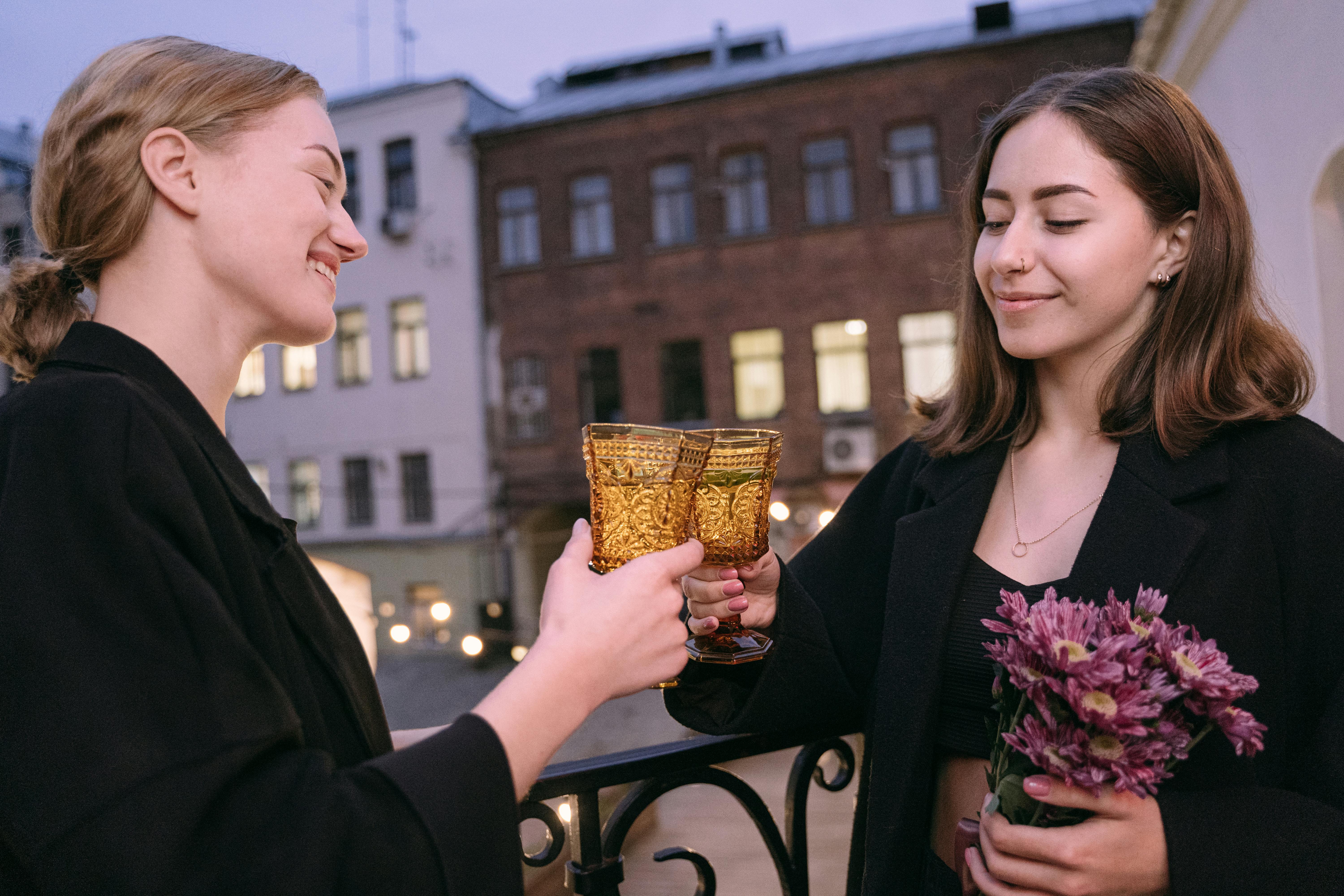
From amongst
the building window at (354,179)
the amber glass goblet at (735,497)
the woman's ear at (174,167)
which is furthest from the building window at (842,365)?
the woman's ear at (174,167)

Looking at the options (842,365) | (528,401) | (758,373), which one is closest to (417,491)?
(528,401)

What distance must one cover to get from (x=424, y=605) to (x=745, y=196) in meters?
10.1

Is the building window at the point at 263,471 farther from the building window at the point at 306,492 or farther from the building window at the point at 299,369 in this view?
the building window at the point at 299,369

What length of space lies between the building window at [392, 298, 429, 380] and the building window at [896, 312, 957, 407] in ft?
30.6

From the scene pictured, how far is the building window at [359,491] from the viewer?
18531 millimetres

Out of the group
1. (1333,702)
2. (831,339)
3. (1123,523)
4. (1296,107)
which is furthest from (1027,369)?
(831,339)

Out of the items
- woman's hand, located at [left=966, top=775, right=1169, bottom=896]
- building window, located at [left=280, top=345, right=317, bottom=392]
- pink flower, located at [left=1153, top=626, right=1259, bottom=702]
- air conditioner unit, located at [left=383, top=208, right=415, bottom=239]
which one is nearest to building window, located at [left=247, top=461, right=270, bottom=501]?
building window, located at [left=280, top=345, right=317, bottom=392]

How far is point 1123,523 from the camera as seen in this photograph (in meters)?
1.60

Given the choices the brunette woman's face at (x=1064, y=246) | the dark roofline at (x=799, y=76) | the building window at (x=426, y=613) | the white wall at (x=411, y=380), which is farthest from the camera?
the white wall at (x=411, y=380)

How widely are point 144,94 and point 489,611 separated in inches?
633

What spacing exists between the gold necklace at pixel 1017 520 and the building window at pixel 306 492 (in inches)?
737

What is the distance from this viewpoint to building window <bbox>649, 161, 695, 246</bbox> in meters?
16.4

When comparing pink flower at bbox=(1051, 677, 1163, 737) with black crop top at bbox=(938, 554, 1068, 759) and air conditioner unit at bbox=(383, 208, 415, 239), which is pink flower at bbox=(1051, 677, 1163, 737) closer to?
black crop top at bbox=(938, 554, 1068, 759)

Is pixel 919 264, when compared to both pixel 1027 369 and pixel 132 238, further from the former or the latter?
pixel 132 238
